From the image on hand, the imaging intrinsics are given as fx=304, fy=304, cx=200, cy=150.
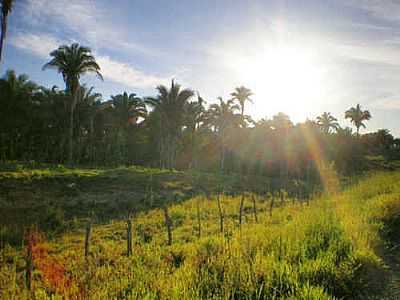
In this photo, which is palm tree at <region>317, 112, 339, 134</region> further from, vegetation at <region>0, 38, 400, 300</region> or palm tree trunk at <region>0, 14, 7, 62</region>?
palm tree trunk at <region>0, 14, 7, 62</region>

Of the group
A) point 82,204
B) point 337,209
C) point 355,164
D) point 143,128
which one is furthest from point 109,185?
point 355,164

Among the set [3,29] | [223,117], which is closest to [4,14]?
[3,29]

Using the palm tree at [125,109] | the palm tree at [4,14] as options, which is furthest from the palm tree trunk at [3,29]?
the palm tree at [125,109]

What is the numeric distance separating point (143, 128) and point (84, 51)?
22888 millimetres

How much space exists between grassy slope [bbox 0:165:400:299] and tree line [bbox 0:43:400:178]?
28.6 m

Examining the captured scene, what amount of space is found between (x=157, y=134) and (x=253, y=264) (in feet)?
155

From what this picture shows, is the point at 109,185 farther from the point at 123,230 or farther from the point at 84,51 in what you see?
the point at 84,51

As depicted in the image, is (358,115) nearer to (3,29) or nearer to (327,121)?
(327,121)

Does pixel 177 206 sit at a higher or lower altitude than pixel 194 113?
lower

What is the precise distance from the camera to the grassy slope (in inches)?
184

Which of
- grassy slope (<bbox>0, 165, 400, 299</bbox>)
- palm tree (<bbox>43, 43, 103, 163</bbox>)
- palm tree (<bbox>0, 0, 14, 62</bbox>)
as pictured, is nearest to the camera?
grassy slope (<bbox>0, 165, 400, 299</bbox>)

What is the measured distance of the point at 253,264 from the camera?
16.8ft

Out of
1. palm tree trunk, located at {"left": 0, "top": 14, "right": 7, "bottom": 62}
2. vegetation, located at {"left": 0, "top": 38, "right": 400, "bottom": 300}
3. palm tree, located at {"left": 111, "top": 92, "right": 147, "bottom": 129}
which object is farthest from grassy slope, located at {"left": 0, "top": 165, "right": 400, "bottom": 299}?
palm tree, located at {"left": 111, "top": 92, "right": 147, "bottom": 129}

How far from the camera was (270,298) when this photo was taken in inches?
174
